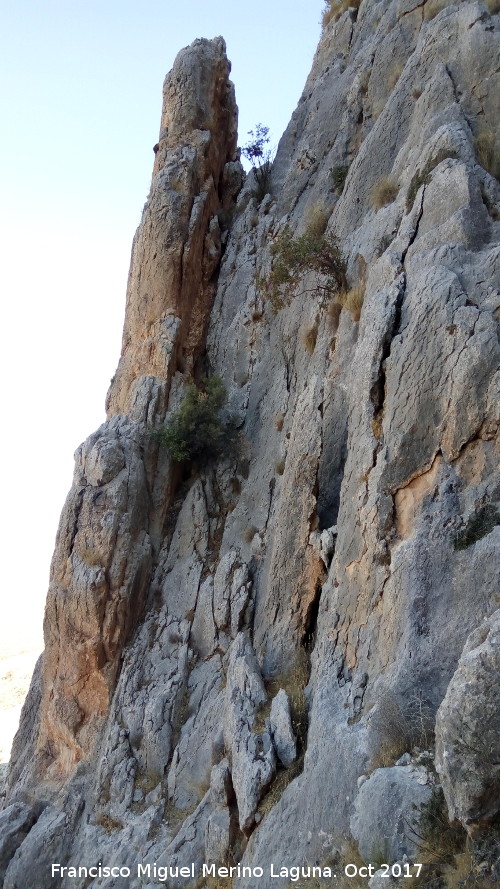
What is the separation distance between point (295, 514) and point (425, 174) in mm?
→ 6387

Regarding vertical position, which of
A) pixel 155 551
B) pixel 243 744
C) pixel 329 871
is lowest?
pixel 329 871

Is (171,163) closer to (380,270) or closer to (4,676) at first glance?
(380,270)

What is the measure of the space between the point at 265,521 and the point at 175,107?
43.6 ft

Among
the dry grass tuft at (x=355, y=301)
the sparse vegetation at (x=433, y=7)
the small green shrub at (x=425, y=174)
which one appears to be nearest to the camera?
the small green shrub at (x=425, y=174)

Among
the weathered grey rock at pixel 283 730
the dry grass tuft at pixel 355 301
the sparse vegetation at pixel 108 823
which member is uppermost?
the dry grass tuft at pixel 355 301

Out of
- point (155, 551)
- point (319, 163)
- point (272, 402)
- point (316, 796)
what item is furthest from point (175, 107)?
point (316, 796)

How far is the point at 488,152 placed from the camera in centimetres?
1102

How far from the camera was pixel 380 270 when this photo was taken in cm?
1134

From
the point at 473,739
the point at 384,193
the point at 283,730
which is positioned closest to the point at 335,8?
the point at 384,193

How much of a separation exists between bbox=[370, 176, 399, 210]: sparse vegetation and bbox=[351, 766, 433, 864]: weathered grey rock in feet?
34.4

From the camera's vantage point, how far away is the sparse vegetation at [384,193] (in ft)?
43.4

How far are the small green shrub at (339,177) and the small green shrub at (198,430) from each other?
5.96 meters

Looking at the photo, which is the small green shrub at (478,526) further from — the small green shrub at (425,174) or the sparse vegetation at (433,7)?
the sparse vegetation at (433,7)

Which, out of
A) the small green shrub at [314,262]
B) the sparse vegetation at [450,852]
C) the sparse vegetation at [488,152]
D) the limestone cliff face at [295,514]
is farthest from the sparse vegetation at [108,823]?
the sparse vegetation at [488,152]
